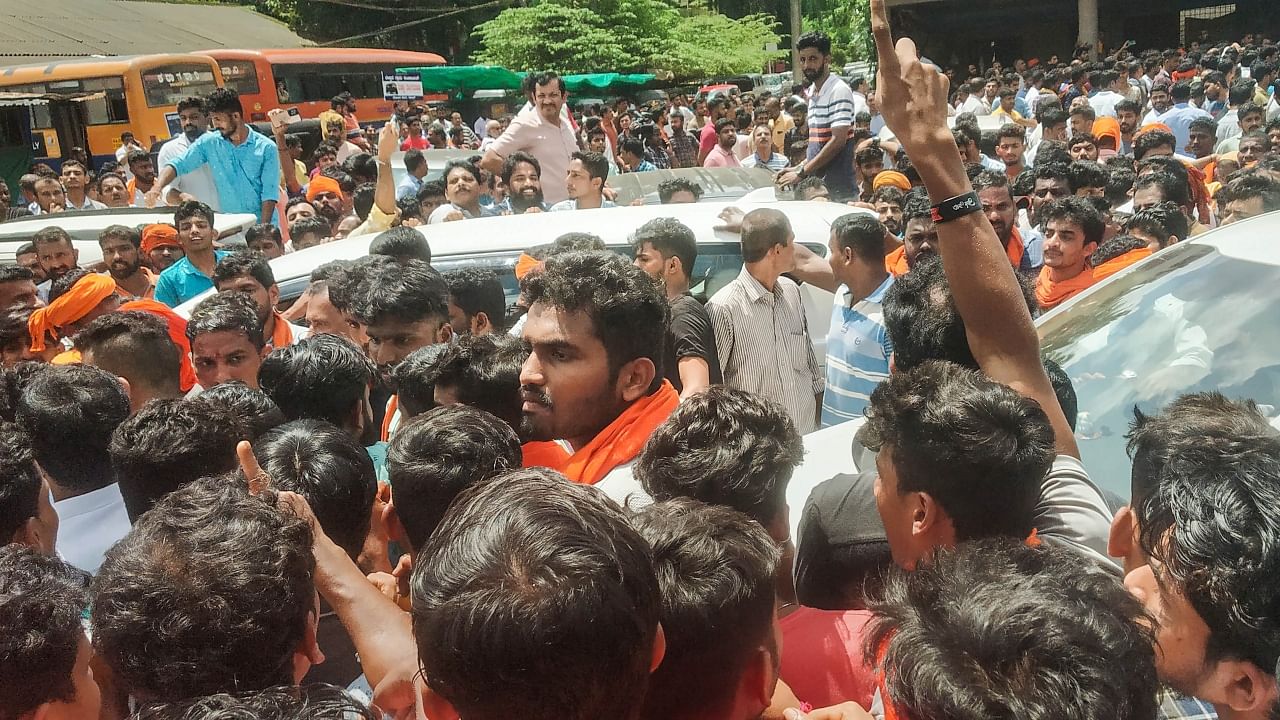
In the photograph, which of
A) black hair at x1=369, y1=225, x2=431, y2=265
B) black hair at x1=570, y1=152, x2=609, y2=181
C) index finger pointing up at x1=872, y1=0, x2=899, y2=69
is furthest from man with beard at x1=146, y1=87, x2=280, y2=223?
index finger pointing up at x1=872, y1=0, x2=899, y2=69

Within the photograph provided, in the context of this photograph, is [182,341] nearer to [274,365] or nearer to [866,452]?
[274,365]

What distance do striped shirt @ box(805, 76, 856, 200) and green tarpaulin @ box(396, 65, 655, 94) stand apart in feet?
64.7

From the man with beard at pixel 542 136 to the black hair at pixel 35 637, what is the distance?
5.87 m

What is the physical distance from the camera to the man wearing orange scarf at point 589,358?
246 cm

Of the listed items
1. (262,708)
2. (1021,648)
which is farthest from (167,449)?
(1021,648)

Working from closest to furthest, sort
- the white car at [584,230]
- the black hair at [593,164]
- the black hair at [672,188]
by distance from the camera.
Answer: the white car at [584,230], the black hair at [593,164], the black hair at [672,188]

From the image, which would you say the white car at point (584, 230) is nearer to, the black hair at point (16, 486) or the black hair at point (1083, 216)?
the black hair at point (1083, 216)

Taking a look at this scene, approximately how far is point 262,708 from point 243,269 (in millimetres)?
3614

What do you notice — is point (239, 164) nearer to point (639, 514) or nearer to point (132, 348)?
point (132, 348)

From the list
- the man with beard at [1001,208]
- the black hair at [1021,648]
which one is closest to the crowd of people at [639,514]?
the black hair at [1021,648]

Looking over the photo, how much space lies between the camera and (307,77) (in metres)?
24.5

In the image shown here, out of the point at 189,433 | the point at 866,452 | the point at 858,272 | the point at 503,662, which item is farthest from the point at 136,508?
the point at 858,272

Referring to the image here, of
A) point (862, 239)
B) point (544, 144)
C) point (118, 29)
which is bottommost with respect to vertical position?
point (862, 239)

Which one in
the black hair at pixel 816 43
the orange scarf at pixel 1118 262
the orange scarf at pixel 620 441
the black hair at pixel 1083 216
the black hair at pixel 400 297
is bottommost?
the orange scarf at pixel 1118 262
